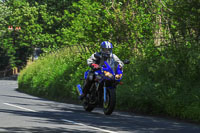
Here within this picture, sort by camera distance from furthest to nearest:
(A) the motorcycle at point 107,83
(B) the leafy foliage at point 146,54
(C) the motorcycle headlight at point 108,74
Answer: (B) the leafy foliage at point 146,54 < (C) the motorcycle headlight at point 108,74 < (A) the motorcycle at point 107,83

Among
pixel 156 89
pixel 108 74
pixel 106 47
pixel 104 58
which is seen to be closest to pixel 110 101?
pixel 108 74

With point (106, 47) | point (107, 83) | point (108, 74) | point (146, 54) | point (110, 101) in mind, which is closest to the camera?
point (110, 101)

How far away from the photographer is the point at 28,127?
882 cm

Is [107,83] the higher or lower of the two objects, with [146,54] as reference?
lower

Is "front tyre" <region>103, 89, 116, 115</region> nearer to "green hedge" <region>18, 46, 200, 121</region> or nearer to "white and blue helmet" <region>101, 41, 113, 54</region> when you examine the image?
"white and blue helmet" <region>101, 41, 113, 54</region>

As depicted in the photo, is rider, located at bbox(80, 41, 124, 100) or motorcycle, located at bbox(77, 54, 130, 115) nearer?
motorcycle, located at bbox(77, 54, 130, 115)

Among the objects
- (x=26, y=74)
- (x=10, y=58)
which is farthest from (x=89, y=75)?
(x=10, y=58)

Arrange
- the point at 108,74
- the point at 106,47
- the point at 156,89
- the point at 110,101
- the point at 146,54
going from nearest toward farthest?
1. the point at 110,101
2. the point at 108,74
3. the point at 106,47
4. the point at 156,89
5. the point at 146,54

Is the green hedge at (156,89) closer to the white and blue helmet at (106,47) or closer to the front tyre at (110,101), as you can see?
the front tyre at (110,101)

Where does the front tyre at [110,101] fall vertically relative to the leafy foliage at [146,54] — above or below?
below

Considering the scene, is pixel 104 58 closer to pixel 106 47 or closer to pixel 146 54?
pixel 106 47

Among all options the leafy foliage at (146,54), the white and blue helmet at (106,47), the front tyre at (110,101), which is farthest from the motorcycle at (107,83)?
the leafy foliage at (146,54)

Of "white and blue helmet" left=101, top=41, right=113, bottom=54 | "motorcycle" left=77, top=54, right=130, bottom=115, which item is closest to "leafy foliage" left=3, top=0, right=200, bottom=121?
"motorcycle" left=77, top=54, right=130, bottom=115

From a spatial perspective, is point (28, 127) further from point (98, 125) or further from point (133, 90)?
point (133, 90)
